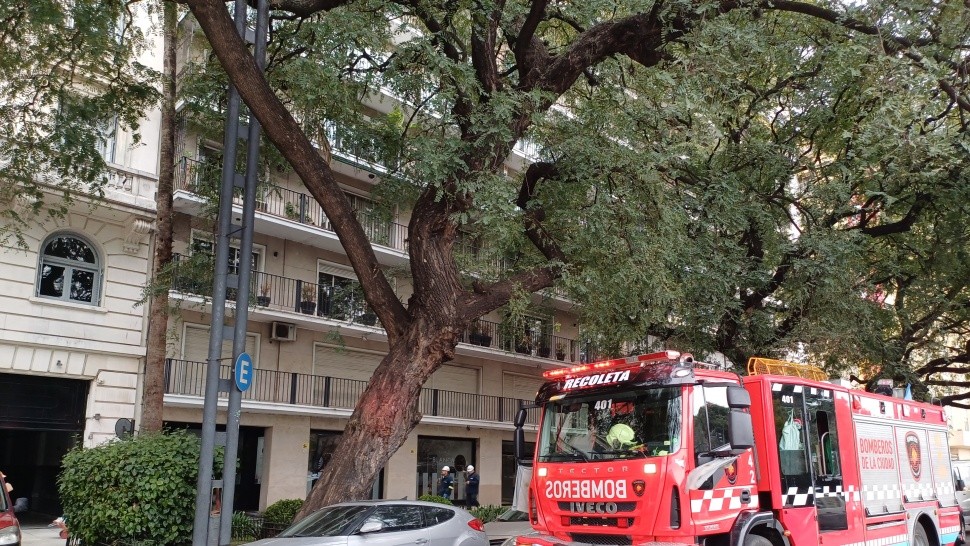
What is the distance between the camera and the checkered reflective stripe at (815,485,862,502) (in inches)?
373

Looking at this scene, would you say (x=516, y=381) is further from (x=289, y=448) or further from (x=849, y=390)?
(x=849, y=390)

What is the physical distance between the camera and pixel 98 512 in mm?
11164

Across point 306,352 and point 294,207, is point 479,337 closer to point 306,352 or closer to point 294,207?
point 306,352

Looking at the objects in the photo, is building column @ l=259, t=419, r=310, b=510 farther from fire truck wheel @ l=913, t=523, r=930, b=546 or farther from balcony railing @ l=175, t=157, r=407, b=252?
fire truck wheel @ l=913, t=523, r=930, b=546

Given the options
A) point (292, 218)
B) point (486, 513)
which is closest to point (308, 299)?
point (292, 218)

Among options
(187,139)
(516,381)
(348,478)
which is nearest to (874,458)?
(348,478)

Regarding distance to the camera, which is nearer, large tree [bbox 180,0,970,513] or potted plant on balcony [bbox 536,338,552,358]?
large tree [bbox 180,0,970,513]

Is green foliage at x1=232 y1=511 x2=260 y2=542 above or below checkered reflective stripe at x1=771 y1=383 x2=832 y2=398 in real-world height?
below

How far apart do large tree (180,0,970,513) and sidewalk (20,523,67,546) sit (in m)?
8.59

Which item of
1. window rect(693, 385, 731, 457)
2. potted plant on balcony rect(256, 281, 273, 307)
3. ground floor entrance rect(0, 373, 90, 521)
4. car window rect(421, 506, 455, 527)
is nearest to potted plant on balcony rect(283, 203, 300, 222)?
potted plant on balcony rect(256, 281, 273, 307)

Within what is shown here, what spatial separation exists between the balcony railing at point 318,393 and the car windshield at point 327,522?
7.18 meters

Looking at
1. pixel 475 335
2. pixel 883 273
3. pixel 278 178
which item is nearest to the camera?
pixel 883 273

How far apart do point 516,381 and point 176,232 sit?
13.7 meters

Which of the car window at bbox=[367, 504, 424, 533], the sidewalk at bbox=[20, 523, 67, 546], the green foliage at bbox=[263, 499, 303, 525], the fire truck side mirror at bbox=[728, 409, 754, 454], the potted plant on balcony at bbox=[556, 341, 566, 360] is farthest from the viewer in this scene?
the potted plant on balcony at bbox=[556, 341, 566, 360]
